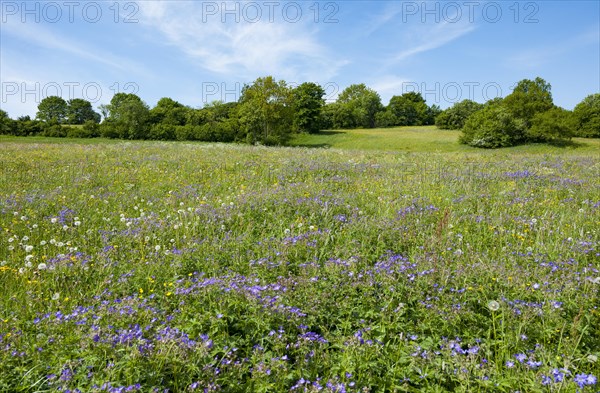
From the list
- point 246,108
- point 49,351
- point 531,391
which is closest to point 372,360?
point 531,391

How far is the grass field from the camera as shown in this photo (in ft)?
8.42

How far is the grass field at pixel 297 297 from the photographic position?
257cm

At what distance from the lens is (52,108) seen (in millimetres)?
87312

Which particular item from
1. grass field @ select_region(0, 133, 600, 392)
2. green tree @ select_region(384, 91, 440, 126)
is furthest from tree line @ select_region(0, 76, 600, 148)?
grass field @ select_region(0, 133, 600, 392)

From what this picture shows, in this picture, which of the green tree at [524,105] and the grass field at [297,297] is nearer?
the grass field at [297,297]

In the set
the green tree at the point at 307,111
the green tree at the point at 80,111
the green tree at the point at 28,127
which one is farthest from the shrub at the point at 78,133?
the green tree at the point at 307,111

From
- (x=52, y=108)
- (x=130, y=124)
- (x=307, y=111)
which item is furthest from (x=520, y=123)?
(x=52, y=108)

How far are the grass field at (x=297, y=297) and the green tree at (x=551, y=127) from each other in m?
48.0

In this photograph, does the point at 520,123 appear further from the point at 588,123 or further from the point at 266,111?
the point at 266,111

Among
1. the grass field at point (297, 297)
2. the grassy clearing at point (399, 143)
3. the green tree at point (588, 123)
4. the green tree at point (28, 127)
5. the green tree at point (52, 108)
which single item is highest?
the green tree at point (52, 108)

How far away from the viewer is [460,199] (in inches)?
299

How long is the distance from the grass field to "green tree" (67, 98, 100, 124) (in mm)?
99029

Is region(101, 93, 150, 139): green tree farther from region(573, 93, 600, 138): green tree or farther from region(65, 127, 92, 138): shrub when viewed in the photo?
region(573, 93, 600, 138): green tree

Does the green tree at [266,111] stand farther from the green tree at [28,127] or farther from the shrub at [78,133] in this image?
the green tree at [28,127]
